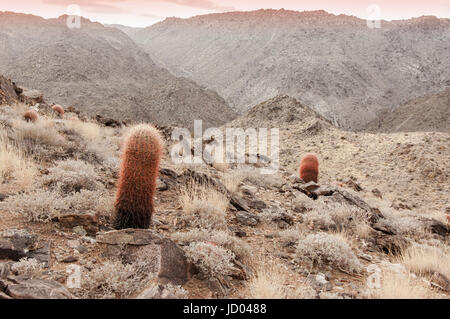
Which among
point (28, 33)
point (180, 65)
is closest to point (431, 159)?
point (180, 65)

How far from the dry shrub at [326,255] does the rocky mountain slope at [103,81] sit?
33.6 meters

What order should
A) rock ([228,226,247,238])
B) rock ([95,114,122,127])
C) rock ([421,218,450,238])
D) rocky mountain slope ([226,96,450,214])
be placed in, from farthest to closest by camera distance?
rock ([95,114,122,127]) → rocky mountain slope ([226,96,450,214]) → rock ([421,218,450,238]) → rock ([228,226,247,238])

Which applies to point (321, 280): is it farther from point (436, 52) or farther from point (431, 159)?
point (436, 52)

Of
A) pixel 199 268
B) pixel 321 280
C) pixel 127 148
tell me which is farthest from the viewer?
pixel 127 148

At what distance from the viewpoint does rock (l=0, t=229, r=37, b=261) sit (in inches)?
130

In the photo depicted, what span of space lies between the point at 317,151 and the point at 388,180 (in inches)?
202

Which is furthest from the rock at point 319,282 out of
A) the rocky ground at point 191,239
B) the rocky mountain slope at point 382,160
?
the rocky mountain slope at point 382,160

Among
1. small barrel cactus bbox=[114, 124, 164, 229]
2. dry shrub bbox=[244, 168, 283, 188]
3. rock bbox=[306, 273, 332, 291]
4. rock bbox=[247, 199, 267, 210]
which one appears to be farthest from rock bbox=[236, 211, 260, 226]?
dry shrub bbox=[244, 168, 283, 188]

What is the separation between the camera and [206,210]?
526 centimetres

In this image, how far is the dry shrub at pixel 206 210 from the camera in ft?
16.2

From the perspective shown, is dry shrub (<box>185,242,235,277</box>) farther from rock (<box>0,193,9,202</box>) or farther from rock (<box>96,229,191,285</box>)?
rock (<box>0,193,9,202</box>)

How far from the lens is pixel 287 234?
5066 mm
